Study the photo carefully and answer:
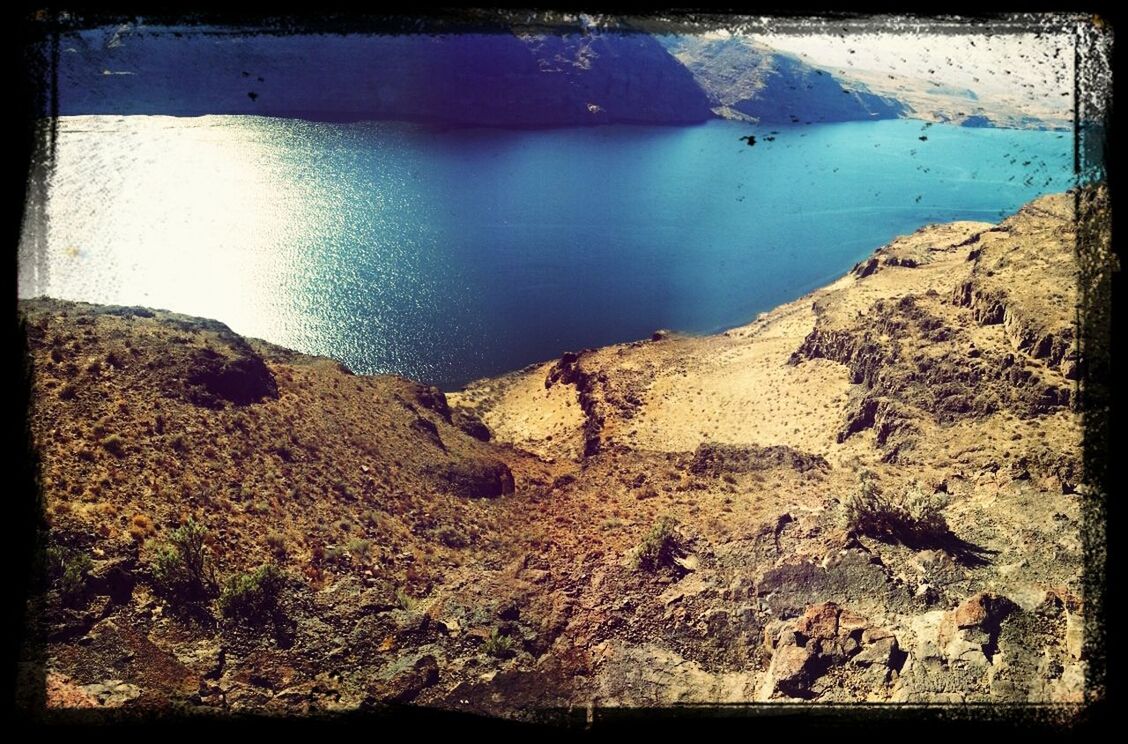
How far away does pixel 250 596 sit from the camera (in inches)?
364

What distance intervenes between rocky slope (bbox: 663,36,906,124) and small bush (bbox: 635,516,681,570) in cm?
7424

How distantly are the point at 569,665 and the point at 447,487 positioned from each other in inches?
232

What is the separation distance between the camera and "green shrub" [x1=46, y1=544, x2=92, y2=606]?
8.29m

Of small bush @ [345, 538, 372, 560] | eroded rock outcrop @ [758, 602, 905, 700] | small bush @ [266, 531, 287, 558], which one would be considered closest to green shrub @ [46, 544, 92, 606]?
small bush @ [266, 531, 287, 558]

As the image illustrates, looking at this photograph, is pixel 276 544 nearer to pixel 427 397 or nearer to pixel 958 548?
pixel 427 397

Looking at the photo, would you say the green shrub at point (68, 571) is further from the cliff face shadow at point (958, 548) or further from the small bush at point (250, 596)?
the cliff face shadow at point (958, 548)

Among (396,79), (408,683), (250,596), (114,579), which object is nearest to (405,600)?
(408,683)

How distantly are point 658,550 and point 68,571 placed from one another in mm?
8841

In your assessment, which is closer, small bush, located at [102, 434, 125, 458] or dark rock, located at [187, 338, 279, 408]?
small bush, located at [102, 434, 125, 458]

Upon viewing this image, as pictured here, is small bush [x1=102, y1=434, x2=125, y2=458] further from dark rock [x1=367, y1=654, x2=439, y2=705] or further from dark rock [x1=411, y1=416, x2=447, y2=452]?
dark rock [x1=411, y1=416, x2=447, y2=452]

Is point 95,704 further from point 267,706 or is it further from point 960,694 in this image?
point 960,694

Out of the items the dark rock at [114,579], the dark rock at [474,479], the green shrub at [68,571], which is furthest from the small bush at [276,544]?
the dark rock at [474,479]

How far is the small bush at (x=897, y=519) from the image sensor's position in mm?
11375

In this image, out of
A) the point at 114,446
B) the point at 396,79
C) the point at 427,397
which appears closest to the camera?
the point at 114,446
